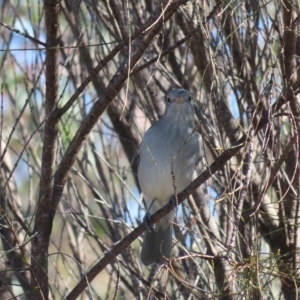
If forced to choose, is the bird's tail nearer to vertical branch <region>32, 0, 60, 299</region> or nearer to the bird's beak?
the bird's beak

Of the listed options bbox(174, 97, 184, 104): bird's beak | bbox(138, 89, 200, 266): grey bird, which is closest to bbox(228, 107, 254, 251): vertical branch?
bbox(174, 97, 184, 104): bird's beak

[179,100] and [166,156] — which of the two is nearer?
[179,100]

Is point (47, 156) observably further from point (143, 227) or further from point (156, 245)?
point (156, 245)

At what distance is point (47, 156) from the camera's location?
3354 mm

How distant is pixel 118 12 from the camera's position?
4.00 metres

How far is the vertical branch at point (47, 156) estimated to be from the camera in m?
3.15

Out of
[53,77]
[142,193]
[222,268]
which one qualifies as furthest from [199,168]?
[53,77]

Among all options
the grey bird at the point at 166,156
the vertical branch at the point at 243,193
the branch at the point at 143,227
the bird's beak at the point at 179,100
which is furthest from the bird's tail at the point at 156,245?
the vertical branch at the point at 243,193

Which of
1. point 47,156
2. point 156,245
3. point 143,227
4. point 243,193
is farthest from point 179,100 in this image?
point 243,193

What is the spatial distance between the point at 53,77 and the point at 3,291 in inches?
51.6

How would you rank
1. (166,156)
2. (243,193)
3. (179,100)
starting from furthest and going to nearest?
(166,156)
(179,100)
(243,193)

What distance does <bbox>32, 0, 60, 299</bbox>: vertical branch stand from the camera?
3154mm

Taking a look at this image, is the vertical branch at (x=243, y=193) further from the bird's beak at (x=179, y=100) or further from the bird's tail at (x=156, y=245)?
the bird's tail at (x=156, y=245)

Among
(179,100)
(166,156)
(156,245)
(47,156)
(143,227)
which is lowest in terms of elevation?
(143,227)
